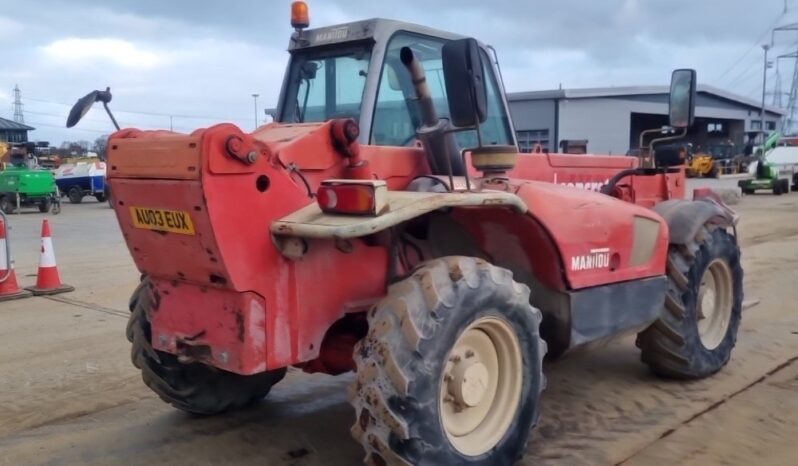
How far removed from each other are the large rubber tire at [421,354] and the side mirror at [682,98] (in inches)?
81.6

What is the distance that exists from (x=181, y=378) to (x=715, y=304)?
11.7 feet

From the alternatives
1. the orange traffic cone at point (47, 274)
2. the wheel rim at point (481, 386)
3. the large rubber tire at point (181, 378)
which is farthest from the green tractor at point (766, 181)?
the wheel rim at point (481, 386)

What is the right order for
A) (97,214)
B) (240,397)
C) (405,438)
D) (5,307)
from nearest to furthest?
(405,438) → (240,397) → (5,307) → (97,214)

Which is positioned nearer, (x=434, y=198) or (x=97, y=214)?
(x=434, y=198)

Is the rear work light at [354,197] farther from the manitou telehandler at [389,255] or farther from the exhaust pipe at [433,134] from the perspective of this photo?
the exhaust pipe at [433,134]

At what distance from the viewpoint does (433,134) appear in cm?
395

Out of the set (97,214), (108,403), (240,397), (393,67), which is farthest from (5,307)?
(97,214)

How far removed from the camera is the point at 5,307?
8.02 meters

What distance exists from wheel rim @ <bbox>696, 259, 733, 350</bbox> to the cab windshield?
2653 millimetres

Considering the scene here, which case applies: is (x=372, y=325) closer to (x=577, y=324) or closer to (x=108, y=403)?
(x=577, y=324)

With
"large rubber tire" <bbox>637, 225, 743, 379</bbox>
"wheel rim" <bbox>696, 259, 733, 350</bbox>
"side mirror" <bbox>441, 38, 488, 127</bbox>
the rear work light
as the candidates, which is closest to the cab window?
"side mirror" <bbox>441, 38, 488, 127</bbox>

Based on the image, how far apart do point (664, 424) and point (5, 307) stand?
6549mm

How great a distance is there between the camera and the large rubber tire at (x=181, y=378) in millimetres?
4070

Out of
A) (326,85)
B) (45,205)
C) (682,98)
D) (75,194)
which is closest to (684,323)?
(682,98)
